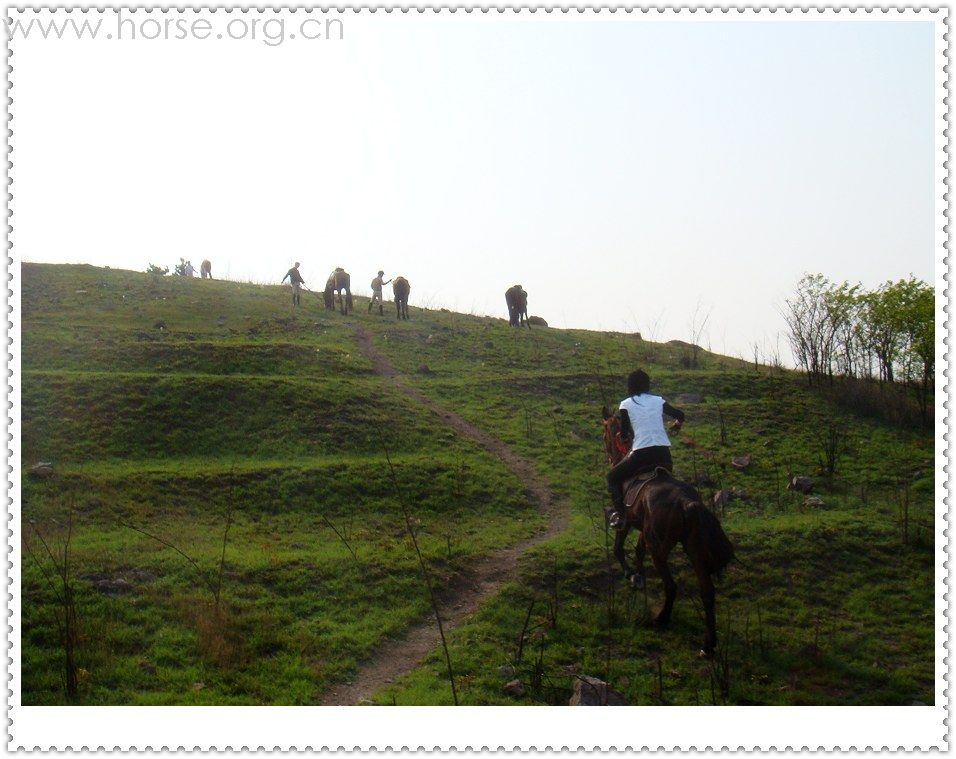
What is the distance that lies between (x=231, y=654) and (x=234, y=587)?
6.68ft

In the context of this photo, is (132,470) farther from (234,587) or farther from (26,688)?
(26,688)

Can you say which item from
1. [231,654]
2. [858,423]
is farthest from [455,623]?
[858,423]

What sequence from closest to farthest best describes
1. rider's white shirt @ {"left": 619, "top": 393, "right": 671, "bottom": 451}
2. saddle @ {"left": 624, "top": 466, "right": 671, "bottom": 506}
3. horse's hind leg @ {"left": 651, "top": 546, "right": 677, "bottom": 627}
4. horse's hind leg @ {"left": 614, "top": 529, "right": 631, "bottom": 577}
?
horse's hind leg @ {"left": 651, "top": 546, "right": 677, "bottom": 627} < saddle @ {"left": 624, "top": 466, "right": 671, "bottom": 506} < rider's white shirt @ {"left": 619, "top": 393, "right": 671, "bottom": 451} < horse's hind leg @ {"left": 614, "top": 529, "right": 631, "bottom": 577}

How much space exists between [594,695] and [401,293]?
26.9 meters

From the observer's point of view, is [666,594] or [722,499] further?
[722,499]

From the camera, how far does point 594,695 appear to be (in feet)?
30.7

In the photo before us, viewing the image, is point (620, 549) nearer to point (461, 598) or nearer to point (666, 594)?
point (666, 594)

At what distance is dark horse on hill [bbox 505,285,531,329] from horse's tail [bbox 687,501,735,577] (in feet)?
83.0

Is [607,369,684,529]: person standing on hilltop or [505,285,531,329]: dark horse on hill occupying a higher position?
[505,285,531,329]: dark horse on hill

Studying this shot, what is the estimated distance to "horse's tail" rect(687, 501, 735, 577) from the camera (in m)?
10.4

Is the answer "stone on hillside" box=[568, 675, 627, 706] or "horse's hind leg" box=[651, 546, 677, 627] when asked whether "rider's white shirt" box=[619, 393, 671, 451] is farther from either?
"stone on hillside" box=[568, 675, 627, 706]

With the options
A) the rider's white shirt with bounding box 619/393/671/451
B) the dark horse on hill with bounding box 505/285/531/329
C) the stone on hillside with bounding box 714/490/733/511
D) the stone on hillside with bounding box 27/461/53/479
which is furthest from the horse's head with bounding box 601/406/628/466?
the dark horse on hill with bounding box 505/285/531/329

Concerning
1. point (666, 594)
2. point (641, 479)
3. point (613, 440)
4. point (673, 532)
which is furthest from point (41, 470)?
point (673, 532)

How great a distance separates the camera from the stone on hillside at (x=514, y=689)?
32.2 ft
